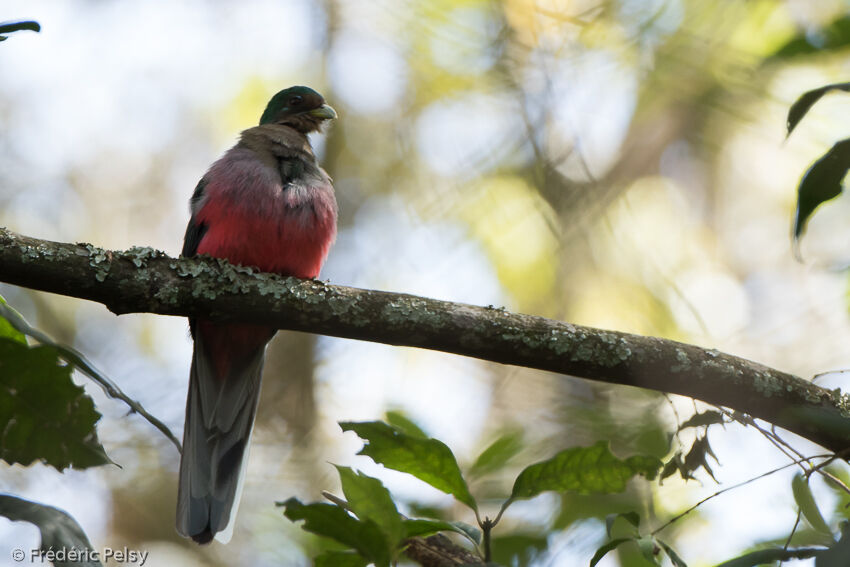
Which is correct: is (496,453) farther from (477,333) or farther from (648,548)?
(648,548)

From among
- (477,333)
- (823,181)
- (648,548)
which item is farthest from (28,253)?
(823,181)

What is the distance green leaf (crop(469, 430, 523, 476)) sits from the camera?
2658 mm

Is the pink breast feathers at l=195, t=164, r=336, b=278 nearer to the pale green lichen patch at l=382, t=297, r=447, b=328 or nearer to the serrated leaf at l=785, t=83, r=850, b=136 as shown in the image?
the pale green lichen patch at l=382, t=297, r=447, b=328

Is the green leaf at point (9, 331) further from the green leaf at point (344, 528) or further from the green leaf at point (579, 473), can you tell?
the green leaf at point (579, 473)

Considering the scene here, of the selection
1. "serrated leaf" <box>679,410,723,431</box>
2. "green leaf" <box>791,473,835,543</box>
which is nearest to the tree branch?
"serrated leaf" <box>679,410,723,431</box>

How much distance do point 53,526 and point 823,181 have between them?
1.88 metres

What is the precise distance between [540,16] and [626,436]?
3568 mm

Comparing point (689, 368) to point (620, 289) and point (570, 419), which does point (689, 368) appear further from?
point (620, 289)

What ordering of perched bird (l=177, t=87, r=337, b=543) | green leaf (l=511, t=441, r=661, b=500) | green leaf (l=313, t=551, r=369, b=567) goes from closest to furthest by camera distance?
1. green leaf (l=313, t=551, r=369, b=567)
2. green leaf (l=511, t=441, r=661, b=500)
3. perched bird (l=177, t=87, r=337, b=543)

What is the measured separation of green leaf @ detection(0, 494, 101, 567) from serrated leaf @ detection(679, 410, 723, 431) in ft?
6.04

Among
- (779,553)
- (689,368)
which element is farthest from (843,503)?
(779,553)

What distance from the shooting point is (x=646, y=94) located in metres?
6.61

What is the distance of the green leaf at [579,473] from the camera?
212cm

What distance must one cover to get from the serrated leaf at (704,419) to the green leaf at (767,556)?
92 cm
